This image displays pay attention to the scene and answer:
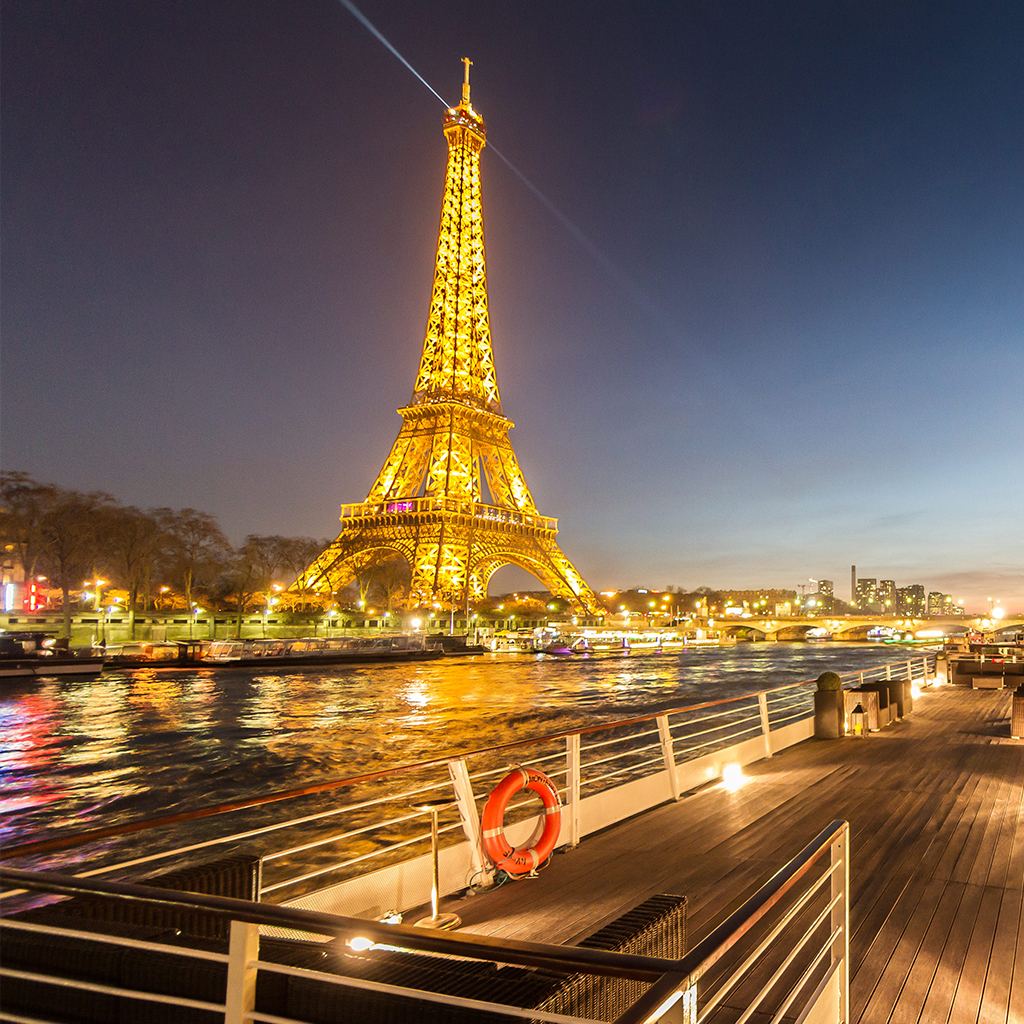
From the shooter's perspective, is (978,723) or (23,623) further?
(23,623)

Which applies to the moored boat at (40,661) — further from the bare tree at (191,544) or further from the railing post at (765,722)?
the railing post at (765,722)

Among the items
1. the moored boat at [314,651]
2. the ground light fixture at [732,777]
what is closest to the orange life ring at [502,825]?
the ground light fixture at [732,777]

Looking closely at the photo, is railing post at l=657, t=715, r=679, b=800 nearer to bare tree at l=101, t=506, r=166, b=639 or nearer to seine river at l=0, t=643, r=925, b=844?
seine river at l=0, t=643, r=925, b=844

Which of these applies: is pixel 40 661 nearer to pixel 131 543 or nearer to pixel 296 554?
pixel 131 543

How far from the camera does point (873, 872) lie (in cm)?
604

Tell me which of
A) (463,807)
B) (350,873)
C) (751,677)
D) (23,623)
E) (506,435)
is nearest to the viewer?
(463,807)

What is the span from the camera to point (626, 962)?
66.4 inches

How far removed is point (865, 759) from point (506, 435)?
6370 cm

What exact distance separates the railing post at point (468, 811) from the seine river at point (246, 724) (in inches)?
426

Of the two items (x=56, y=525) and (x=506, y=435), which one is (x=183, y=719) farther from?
(x=506, y=435)

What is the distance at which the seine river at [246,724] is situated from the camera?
55.9 ft

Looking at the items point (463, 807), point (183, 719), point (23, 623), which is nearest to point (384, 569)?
point (23, 623)

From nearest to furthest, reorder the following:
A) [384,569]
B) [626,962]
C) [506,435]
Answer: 1. [626,962]
2. [506,435]
3. [384,569]

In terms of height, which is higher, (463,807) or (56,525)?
(56,525)
